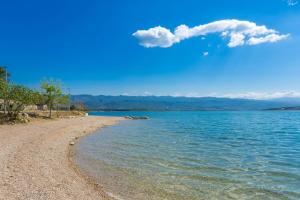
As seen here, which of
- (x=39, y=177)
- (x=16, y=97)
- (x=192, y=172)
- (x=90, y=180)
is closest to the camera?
(x=39, y=177)

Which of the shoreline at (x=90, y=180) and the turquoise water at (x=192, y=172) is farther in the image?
the turquoise water at (x=192, y=172)

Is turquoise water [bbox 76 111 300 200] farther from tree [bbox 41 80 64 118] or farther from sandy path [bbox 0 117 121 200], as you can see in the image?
tree [bbox 41 80 64 118]

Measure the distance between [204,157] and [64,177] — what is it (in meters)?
11.2

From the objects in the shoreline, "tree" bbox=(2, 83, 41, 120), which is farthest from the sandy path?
"tree" bbox=(2, 83, 41, 120)

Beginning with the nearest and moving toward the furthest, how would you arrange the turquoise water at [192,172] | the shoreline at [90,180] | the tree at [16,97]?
the shoreline at [90,180] → the turquoise water at [192,172] → the tree at [16,97]

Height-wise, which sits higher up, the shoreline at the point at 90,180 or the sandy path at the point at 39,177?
the sandy path at the point at 39,177

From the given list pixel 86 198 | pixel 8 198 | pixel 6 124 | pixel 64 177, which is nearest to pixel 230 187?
pixel 86 198

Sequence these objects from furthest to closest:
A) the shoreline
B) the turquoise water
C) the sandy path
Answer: the turquoise water
the shoreline
the sandy path

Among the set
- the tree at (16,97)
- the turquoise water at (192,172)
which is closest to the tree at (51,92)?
the tree at (16,97)

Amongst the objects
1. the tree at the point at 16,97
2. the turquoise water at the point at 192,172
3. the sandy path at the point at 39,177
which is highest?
the tree at the point at 16,97

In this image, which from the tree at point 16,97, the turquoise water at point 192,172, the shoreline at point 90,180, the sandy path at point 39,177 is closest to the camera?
the sandy path at point 39,177

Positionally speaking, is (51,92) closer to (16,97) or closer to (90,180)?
(16,97)

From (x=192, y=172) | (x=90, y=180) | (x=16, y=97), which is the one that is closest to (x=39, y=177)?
(x=90, y=180)

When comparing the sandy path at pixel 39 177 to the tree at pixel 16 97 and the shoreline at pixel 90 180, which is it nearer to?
the shoreline at pixel 90 180
